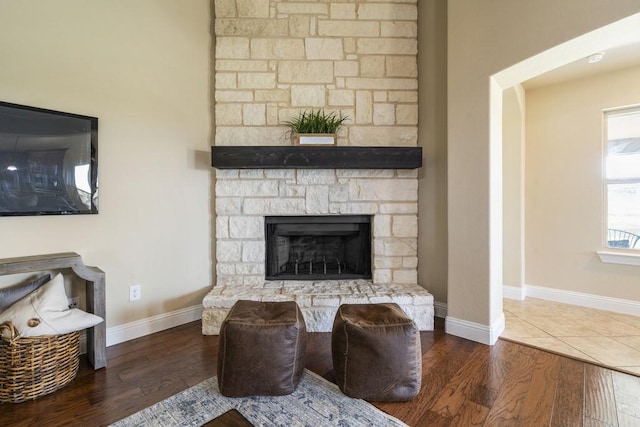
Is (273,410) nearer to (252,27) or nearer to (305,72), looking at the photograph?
(305,72)

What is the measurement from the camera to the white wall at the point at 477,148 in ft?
6.51

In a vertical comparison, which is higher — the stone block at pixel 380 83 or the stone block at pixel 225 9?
the stone block at pixel 225 9

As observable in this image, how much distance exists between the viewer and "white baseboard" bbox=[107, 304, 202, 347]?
2092 millimetres

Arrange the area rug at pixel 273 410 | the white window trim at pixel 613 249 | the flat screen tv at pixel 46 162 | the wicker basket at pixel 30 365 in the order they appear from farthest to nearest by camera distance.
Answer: the white window trim at pixel 613 249, the flat screen tv at pixel 46 162, the wicker basket at pixel 30 365, the area rug at pixel 273 410

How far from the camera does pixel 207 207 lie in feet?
8.61

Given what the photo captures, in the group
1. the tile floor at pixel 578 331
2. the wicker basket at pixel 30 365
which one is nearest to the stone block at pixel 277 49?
the wicker basket at pixel 30 365

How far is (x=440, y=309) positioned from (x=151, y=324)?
2540 mm

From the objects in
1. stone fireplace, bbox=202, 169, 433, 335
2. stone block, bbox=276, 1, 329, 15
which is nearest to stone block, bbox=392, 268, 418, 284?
stone fireplace, bbox=202, 169, 433, 335

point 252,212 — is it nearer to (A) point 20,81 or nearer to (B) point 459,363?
(A) point 20,81

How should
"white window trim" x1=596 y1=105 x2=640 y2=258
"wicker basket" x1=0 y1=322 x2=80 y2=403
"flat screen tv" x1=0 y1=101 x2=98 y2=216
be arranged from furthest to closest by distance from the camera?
"white window trim" x1=596 y1=105 x2=640 y2=258
"flat screen tv" x1=0 y1=101 x2=98 y2=216
"wicker basket" x1=0 y1=322 x2=80 y2=403

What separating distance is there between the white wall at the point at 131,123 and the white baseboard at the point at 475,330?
221cm

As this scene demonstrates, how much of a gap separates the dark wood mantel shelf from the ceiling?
176 centimetres

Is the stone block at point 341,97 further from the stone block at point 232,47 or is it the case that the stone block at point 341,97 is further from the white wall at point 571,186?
the white wall at point 571,186

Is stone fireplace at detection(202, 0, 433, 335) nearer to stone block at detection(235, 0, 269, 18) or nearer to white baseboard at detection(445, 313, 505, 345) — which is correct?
stone block at detection(235, 0, 269, 18)
